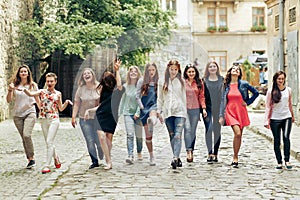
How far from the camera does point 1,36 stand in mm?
19484

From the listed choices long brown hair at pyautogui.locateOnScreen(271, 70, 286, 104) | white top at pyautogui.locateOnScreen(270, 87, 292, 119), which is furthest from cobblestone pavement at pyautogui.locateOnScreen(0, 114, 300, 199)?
long brown hair at pyautogui.locateOnScreen(271, 70, 286, 104)

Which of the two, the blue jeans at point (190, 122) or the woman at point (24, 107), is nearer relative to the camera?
the woman at point (24, 107)

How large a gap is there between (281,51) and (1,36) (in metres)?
8.90

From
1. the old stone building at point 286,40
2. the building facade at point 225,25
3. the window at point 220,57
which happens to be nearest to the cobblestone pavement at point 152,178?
the old stone building at point 286,40

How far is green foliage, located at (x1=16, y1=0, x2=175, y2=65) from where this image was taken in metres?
19.6

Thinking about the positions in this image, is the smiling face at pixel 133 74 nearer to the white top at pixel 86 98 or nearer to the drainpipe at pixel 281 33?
the white top at pixel 86 98

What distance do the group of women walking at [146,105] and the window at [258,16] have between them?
35.2 metres

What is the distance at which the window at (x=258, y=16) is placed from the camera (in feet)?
144

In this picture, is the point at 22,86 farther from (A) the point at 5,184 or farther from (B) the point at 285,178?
(B) the point at 285,178

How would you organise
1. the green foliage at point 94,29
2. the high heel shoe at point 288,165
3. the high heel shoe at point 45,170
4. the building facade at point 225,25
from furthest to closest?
the building facade at point 225,25 → the green foliage at point 94,29 → the high heel shoe at point 288,165 → the high heel shoe at point 45,170

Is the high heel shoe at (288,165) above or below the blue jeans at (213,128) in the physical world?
below

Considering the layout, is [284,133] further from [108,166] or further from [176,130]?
[108,166]

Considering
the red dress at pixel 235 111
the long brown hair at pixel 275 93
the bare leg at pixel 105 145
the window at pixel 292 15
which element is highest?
the window at pixel 292 15

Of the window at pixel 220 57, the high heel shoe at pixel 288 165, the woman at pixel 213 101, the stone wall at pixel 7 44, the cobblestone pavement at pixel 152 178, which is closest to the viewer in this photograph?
the cobblestone pavement at pixel 152 178
